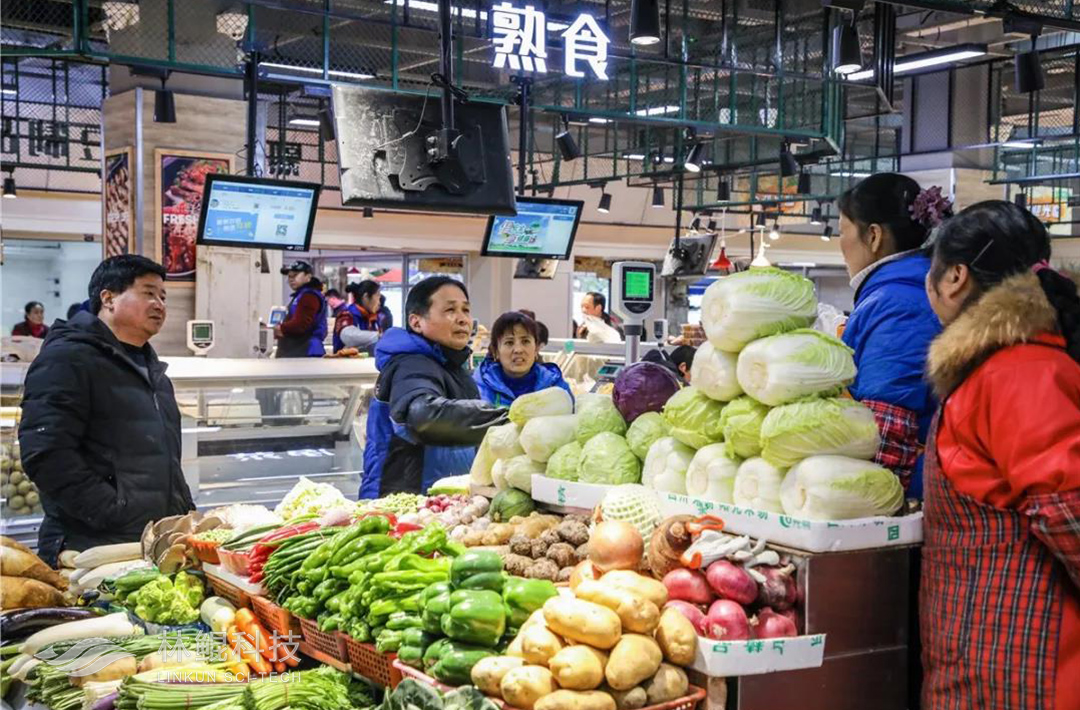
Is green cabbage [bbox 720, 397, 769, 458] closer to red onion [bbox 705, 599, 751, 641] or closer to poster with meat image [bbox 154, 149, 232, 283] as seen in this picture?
red onion [bbox 705, 599, 751, 641]

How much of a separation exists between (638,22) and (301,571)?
17.7 feet

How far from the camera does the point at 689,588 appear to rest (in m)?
2.72

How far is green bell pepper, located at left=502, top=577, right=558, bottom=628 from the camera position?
9.02ft

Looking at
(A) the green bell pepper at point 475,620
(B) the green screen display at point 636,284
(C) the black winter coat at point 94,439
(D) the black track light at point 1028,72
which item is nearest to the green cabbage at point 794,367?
(A) the green bell pepper at point 475,620

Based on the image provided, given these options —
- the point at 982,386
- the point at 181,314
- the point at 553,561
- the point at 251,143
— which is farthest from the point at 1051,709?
the point at 181,314

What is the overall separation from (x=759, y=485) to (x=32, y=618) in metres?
2.53

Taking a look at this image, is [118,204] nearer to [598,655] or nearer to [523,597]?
[523,597]

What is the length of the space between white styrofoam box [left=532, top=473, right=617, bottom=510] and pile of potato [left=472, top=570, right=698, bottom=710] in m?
0.65

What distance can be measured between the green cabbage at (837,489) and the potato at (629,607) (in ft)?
1.51

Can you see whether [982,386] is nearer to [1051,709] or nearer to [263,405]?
[1051,709]

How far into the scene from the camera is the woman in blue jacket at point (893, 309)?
10.1 ft

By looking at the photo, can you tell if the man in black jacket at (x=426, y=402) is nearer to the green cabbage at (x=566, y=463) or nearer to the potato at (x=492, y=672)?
the green cabbage at (x=566, y=463)

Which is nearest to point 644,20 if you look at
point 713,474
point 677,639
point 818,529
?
point 713,474

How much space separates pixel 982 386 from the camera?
259cm
